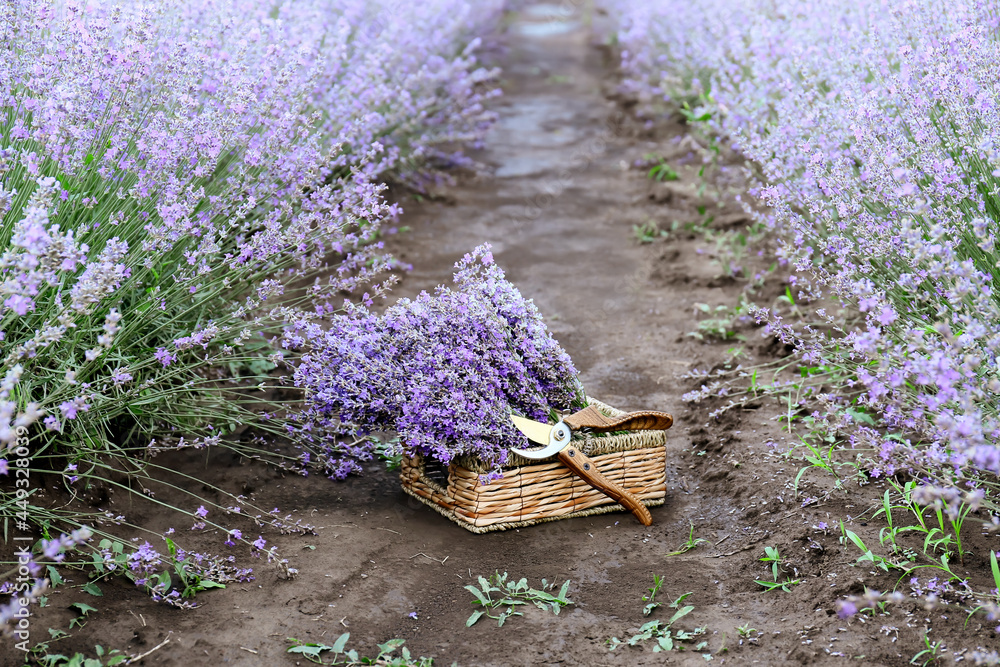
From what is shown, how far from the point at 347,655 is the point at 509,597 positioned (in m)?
0.44

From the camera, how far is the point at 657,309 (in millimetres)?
4133

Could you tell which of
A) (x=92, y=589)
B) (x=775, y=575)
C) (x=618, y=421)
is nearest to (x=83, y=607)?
(x=92, y=589)

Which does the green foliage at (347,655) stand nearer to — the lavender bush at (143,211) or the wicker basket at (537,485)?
the lavender bush at (143,211)

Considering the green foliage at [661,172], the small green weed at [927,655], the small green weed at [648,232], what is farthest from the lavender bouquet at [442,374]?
the green foliage at [661,172]

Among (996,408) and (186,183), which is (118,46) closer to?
(186,183)

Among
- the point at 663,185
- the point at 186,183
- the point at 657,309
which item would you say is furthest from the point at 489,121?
the point at 186,183

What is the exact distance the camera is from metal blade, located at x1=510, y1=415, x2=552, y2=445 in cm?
238

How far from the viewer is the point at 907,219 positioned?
165 centimetres

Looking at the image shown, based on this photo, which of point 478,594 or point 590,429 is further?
point 590,429

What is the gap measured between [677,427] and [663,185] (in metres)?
3.03

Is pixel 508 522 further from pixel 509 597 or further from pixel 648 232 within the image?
pixel 648 232

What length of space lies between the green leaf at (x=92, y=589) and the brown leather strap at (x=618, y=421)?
48.3 inches

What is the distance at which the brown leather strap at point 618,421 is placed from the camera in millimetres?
2461

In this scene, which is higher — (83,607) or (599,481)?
(83,607)
